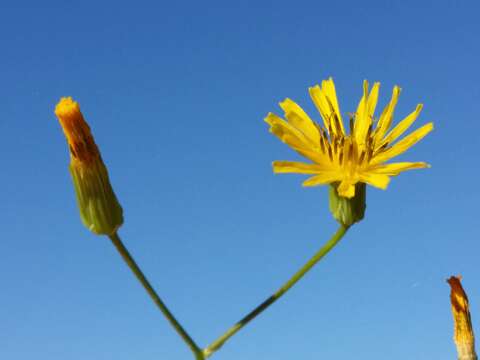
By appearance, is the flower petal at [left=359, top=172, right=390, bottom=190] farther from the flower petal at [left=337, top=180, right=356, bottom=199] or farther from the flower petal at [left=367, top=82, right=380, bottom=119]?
the flower petal at [left=367, top=82, right=380, bottom=119]

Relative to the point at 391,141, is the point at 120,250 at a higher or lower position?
higher

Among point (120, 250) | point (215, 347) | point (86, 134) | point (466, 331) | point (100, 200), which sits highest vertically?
point (86, 134)

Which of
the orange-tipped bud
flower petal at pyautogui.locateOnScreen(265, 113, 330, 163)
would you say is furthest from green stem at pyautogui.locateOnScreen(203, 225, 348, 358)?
the orange-tipped bud

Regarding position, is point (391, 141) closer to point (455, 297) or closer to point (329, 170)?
point (329, 170)

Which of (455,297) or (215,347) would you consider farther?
(455,297)

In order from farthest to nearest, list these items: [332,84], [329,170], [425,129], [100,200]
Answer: [332,84], [425,129], [329,170], [100,200]

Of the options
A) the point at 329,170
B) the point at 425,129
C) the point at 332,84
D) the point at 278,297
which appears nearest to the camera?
the point at 278,297

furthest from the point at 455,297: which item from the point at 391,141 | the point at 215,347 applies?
the point at 215,347
